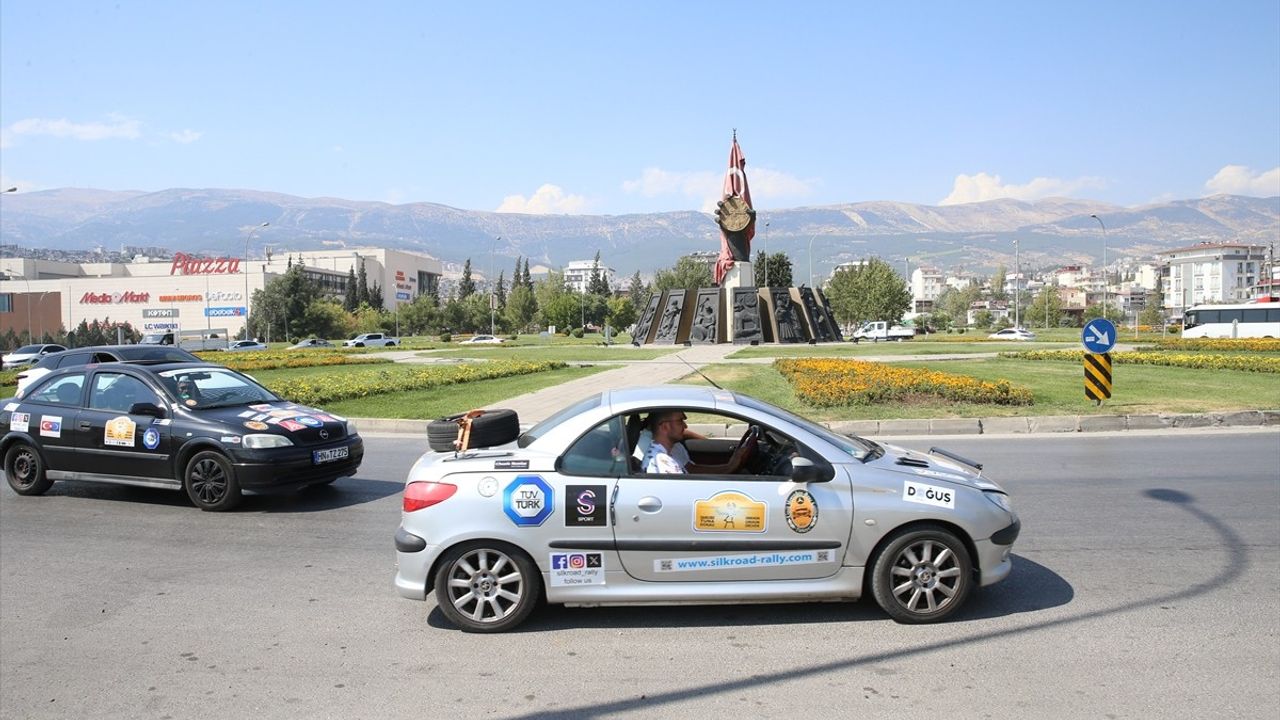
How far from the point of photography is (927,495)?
201 inches

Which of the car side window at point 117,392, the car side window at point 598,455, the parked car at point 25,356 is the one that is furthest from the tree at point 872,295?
the car side window at point 598,455

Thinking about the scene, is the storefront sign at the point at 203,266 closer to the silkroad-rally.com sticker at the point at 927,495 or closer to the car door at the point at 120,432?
the car door at the point at 120,432

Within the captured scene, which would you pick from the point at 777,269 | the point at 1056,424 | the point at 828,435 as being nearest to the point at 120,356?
the point at 828,435

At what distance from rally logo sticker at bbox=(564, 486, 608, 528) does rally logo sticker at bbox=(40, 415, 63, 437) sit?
22.6ft

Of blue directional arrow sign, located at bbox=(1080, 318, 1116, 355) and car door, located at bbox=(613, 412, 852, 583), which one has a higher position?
blue directional arrow sign, located at bbox=(1080, 318, 1116, 355)

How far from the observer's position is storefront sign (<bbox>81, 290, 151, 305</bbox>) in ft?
380

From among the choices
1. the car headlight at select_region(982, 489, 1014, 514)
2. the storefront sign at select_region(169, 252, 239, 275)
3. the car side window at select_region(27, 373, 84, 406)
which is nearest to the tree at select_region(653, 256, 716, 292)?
the storefront sign at select_region(169, 252, 239, 275)

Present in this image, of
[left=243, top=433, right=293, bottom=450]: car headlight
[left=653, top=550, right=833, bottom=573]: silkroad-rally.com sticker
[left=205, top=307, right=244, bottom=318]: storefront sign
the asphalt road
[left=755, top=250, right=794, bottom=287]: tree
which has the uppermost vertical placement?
[left=755, top=250, right=794, bottom=287]: tree

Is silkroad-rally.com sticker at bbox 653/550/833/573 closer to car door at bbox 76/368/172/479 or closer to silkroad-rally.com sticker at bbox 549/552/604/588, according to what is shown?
silkroad-rally.com sticker at bbox 549/552/604/588

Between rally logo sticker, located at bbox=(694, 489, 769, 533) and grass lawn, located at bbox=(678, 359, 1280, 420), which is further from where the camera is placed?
grass lawn, located at bbox=(678, 359, 1280, 420)

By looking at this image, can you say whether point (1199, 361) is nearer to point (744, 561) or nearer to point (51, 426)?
point (744, 561)

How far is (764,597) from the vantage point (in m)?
5.11

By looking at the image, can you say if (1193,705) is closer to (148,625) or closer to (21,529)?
(148,625)

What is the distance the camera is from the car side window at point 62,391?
929 centimetres
